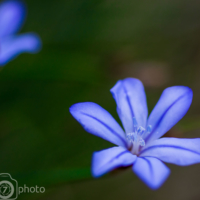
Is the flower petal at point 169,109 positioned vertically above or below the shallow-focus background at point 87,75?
below

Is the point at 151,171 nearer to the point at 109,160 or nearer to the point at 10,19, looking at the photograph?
the point at 109,160

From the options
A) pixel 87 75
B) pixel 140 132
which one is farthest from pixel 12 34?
pixel 140 132

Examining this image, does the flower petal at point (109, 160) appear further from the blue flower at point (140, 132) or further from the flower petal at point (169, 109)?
Result: the flower petal at point (169, 109)

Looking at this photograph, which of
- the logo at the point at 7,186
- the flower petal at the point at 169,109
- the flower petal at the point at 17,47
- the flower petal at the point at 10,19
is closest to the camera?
the flower petal at the point at 169,109

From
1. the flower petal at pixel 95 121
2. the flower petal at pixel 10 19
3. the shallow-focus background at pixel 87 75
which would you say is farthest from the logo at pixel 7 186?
the flower petal at pixel 10 19

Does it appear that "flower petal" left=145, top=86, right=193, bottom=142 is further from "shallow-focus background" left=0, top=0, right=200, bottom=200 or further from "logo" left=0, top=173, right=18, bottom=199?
"logo" left=0, top=173, right=18, bottom=199

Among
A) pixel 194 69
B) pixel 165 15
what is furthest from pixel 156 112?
pixel 165 15

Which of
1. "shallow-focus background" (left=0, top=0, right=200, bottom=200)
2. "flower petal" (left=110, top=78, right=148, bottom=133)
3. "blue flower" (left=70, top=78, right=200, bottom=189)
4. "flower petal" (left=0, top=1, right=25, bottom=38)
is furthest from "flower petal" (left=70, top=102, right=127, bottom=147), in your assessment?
"flower petal" (left=0, top=1, right=25, bottom=38)
